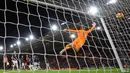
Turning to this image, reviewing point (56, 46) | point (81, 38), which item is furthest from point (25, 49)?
point (81, 38)

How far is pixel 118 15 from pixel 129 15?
1726 millimetres

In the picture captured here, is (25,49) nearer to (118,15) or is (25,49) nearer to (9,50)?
(9,50)

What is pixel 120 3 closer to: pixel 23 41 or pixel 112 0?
pixel 112 0

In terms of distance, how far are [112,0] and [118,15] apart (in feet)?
2.77

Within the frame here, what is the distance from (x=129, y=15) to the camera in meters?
Result: 8.52

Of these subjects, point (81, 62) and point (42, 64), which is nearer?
point (81, 62)

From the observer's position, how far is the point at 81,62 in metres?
17.9

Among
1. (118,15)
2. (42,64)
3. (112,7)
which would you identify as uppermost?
(112,7)

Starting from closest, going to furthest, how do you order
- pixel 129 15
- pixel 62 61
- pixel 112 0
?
pixel 112 0, pixel 129 15, pixel 62 61

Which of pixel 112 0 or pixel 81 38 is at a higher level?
pixel 112 0

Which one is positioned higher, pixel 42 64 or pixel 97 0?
pixel 97 0

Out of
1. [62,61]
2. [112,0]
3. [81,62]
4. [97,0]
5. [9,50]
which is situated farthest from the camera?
[9,50]

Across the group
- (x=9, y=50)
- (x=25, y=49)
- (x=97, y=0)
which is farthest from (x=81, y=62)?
(x=9, y=50)

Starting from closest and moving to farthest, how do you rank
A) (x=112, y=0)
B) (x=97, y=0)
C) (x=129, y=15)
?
(x=97, y=0) → (x=112, y=0) → (x=129, y=15)
